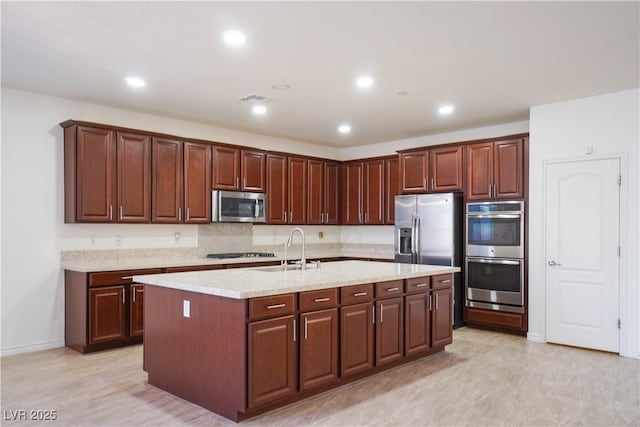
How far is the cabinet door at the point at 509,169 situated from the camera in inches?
216

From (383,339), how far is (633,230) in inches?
108

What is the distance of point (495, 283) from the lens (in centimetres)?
562

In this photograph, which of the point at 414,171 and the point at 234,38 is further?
the point at 414,171

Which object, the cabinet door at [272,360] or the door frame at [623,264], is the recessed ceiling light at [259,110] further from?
the door frame at [623,264]

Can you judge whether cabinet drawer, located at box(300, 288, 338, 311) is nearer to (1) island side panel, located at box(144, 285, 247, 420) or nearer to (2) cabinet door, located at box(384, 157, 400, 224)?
(1) island side panel, located at box(144, 285, 247, 420)

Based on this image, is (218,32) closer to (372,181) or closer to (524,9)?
(524,9)

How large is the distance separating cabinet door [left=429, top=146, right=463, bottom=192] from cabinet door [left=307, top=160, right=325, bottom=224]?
1814 mm

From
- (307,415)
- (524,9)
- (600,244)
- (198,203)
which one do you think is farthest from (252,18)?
(600,244)

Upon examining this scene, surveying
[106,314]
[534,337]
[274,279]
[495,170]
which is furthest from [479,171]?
[106,314]

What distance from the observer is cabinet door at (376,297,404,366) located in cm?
395

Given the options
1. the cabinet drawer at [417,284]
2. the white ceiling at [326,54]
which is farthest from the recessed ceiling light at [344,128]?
the cabinet drawer at [417,284]

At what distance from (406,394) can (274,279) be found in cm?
132

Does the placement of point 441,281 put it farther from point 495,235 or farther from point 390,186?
point 390,186

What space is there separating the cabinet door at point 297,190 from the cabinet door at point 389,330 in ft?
10.0
